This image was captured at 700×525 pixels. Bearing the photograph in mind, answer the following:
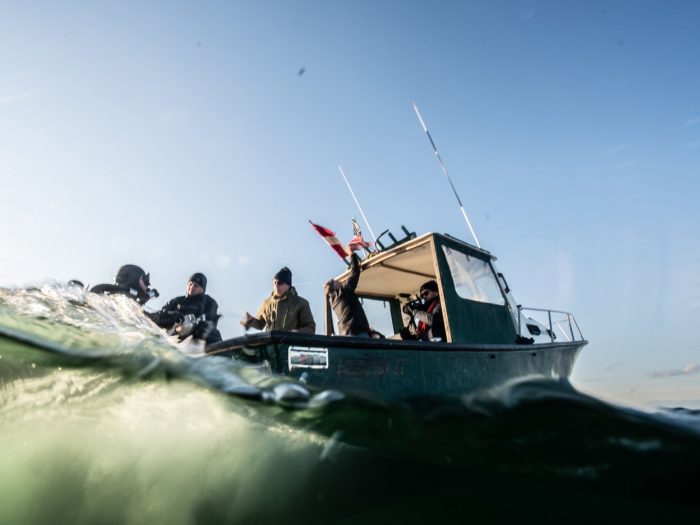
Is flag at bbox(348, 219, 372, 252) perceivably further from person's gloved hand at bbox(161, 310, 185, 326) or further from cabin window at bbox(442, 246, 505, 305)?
person's gloved hand at bbox(161, 310, 185, 326)

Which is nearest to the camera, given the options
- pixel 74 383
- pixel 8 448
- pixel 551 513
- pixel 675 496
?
pixel 74 383

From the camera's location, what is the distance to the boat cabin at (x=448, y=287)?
499 centimetres

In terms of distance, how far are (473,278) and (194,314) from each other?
3.81m

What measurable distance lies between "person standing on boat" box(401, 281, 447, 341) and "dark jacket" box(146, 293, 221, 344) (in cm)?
259

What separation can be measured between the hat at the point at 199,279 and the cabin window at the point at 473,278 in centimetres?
304

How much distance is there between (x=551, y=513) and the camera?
3.17 metres

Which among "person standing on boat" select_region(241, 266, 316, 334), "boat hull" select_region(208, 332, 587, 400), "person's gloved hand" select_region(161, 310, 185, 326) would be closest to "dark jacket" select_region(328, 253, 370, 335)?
"person standing on boat" select_region(241, 266, 316, 334)

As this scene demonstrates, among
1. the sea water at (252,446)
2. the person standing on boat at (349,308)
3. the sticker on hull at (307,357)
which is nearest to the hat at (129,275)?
the sea water at (252,446)

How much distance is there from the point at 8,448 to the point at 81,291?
112 cm

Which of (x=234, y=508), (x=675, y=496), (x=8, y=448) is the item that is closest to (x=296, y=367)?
(x=234, y=508)

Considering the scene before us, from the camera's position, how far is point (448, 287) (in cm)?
498

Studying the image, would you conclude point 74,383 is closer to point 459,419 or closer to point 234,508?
point 234,508

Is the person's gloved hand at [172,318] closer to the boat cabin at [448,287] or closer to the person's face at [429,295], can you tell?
the boat cabin at [448,287]

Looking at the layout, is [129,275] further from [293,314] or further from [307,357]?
[307,357]
